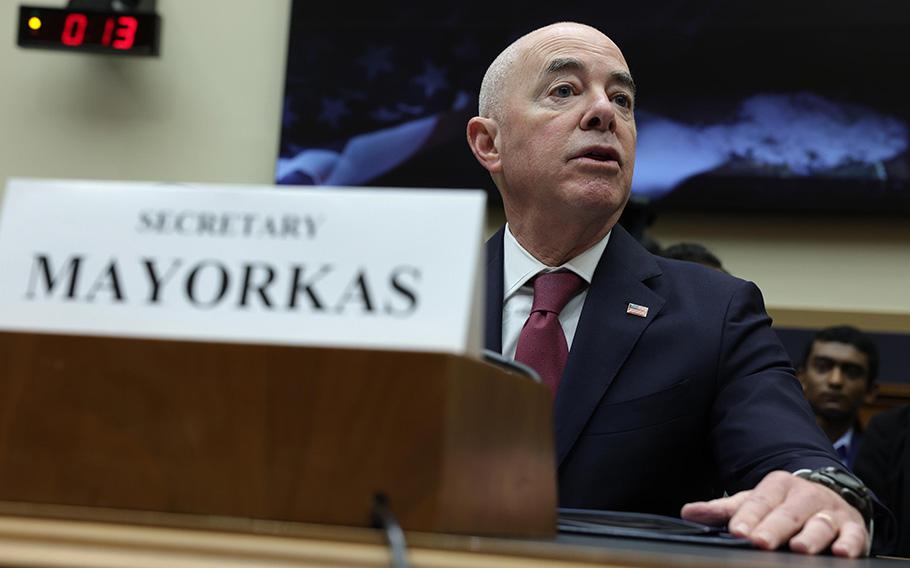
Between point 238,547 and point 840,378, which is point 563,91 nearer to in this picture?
point 238,547

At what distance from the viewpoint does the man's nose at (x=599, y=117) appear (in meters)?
1.79

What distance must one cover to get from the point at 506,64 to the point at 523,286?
386 mm

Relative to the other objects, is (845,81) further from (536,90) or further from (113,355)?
(113,355)

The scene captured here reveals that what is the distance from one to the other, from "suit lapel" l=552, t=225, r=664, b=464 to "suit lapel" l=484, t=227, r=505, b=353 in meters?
0.13

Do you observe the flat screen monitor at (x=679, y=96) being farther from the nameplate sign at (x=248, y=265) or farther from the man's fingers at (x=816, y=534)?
the nameplate sign at (x=248, y=265)

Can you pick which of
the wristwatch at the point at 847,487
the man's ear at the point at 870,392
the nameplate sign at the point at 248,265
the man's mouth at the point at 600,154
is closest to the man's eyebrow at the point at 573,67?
the man's mouth at the point at 600,154

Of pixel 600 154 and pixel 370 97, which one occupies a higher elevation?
pixel 370 97

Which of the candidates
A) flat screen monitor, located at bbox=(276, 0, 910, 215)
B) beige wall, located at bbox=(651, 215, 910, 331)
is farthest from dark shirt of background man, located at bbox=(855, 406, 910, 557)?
flat screen monitor, located at bbox=(276, 0, 910, 215)

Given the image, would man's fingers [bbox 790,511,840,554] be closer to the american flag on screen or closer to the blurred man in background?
the american flag on screen

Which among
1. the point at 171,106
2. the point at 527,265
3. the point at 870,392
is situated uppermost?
the point at 171,106

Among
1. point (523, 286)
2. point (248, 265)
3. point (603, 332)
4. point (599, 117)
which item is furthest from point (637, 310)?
point (248, 265)

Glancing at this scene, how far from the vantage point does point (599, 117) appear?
1792mm

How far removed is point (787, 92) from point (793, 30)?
21 centimetres

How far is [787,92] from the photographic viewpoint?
4.12m
